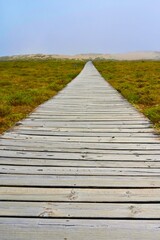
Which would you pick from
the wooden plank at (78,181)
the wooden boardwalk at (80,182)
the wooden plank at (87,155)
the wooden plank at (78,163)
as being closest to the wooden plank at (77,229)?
the wooden boardwalk at (80,182)

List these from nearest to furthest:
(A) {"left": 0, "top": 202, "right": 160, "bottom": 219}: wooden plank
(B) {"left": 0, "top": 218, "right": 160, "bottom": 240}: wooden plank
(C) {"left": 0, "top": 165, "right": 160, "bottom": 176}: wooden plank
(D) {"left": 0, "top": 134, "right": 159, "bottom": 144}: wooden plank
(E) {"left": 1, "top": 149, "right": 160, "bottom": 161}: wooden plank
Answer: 1. (B) {"left": 0, "top": 218, "right": 160, "bottom": 240}: wooden plank
2. (A) {"left": 0, "top": 202, "right": 160, "bottom": 219}: wooden plank
3. (C) {"left": 0, "top": 165, "right": 160, "bottom": 176}: wooden plank
4. (E) {"left": 1, "top": 149, "right": 160, "bottom": 161}: wooden plank
5. (D) {"left": 0, "top": 134, "right": 159, "bottom": 144}: wooden plank

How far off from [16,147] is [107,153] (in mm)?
1145

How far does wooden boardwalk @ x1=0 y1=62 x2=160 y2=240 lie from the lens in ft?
8.34

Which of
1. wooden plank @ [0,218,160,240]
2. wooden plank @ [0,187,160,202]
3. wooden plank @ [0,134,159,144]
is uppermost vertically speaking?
wooden plank @ [0,134,159,144]

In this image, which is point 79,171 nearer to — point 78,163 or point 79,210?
point 78,163

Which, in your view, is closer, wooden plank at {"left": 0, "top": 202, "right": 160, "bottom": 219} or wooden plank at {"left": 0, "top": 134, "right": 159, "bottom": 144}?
wooden plank at {"left": 0, "top": 202, "right": 160, "bottom": 219}

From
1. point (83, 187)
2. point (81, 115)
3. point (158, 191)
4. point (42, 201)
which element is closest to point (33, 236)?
point (42, 201)

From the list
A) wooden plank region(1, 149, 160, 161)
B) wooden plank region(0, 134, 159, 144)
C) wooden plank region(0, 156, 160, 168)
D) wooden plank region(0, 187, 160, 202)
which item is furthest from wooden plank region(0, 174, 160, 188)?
wooden plank region(0, 134, 159, 144)

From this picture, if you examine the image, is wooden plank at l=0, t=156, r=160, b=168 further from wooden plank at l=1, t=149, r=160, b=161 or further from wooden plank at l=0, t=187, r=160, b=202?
wooden plank at l=0, t=187, r=160, b=202

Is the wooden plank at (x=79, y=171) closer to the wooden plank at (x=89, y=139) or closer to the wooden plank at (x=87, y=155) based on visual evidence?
the wooden plank at (x=87, y=155)

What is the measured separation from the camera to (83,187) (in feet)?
10.8

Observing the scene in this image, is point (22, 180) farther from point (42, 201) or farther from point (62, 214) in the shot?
point (62, 214)

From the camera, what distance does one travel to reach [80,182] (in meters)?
3.40

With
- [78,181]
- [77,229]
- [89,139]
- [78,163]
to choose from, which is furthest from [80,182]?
[89,139]
